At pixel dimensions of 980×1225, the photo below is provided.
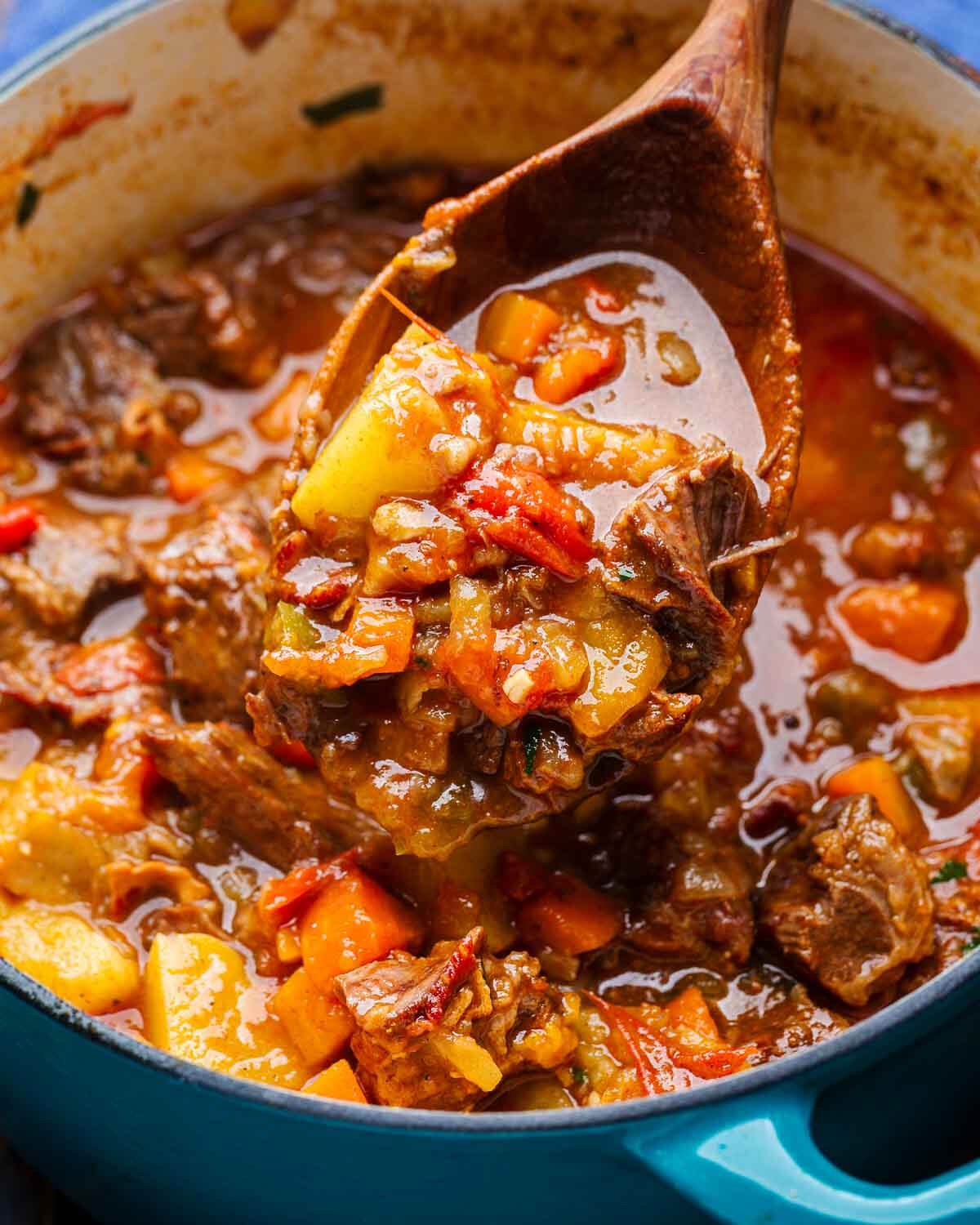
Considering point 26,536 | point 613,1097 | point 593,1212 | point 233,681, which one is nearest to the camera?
point 593,1212

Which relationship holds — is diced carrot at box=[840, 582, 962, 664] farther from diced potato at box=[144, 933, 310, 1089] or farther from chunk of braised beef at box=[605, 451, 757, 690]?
diced potato at box=[144, 933, 310, 1089]

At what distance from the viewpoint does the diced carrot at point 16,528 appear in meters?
3.64

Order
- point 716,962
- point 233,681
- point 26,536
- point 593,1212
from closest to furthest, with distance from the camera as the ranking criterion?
point 593,1212 → point 716,962 → point 233,681 → point 26,536

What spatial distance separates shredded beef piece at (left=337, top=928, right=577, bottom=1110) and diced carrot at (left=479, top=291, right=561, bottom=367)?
44.5 inches

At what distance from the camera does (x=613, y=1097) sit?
2885 millimetres

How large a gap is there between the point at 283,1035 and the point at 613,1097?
24.0 inches

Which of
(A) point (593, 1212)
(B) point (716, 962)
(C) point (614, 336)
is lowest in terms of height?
(B) point (716, 962)

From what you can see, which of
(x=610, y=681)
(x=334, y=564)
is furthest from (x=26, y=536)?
(x=610, y=681)

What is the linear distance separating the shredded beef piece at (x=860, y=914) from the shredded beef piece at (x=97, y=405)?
179 centimetres

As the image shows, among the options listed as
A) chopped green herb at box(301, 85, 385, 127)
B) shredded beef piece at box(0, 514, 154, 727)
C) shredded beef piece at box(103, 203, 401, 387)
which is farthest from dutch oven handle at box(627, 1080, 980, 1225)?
chopped green herb at box(301, 85, 385, 127)

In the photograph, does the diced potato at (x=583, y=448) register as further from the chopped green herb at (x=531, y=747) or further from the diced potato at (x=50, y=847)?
the diced potato at (x=50, y=847)

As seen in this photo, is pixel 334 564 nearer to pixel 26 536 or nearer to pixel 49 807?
pixel 49 807

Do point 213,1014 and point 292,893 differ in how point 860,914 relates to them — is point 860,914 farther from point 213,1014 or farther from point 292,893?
point 213,1014

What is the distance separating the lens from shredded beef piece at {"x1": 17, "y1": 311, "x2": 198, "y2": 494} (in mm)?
3787
